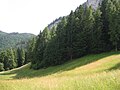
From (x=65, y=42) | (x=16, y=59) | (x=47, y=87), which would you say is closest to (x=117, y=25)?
(x=65, y=42)

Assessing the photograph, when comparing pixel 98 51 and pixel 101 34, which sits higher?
pixel 101 34

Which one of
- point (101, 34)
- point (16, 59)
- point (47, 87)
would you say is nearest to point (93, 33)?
point (101, 34)

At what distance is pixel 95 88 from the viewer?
307 inches

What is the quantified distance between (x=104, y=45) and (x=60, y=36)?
41.9ft

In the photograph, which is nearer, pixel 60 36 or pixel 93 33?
pixel 93 33

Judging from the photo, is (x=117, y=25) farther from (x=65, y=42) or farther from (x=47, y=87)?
(x=47, y=87)

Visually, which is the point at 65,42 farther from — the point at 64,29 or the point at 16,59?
the point at 16,59

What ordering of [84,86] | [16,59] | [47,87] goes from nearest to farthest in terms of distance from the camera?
[84,86]
[47,87]
[16,59]

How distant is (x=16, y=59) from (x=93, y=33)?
6816cm

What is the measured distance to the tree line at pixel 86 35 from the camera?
2300 inches

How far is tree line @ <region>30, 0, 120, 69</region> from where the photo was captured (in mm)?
58431

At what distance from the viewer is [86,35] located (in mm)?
62406

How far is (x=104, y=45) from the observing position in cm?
5881

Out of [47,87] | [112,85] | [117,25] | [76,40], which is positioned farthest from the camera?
[76,40]
